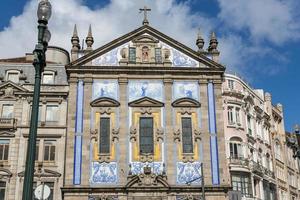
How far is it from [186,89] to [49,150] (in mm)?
12387

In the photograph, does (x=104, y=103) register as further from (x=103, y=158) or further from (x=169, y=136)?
(x=169, y=136)

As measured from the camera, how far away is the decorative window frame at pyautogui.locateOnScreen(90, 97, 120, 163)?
1521 inches

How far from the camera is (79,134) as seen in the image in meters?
39.2

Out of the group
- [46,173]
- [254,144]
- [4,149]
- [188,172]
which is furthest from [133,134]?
[254,144]

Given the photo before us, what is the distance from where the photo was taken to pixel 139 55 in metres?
42.1

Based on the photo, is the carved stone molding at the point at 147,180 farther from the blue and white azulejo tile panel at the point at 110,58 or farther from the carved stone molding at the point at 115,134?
the blue and white azulejo tile panel at the point at 110,58

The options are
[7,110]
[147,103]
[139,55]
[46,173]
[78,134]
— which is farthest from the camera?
[139,55]

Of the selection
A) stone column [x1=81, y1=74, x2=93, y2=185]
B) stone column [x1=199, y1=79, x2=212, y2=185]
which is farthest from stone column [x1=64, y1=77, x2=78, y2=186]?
stone column [x1=199, y1=79, x2=212, y2=185]

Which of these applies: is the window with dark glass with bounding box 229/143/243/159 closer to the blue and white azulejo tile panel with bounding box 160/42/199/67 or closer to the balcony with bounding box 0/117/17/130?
the blue and white azulejo tile panel with bounding box 160/42/199/67

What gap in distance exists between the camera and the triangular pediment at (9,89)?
138ft

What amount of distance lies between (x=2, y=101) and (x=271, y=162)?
28618 millimetres

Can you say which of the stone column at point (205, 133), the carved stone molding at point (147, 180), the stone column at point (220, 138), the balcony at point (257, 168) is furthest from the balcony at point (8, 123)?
the balcony at point (257, 168)

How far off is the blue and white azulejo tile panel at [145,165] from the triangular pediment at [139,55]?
28.7 ft

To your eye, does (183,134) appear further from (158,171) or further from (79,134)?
(79,134)
